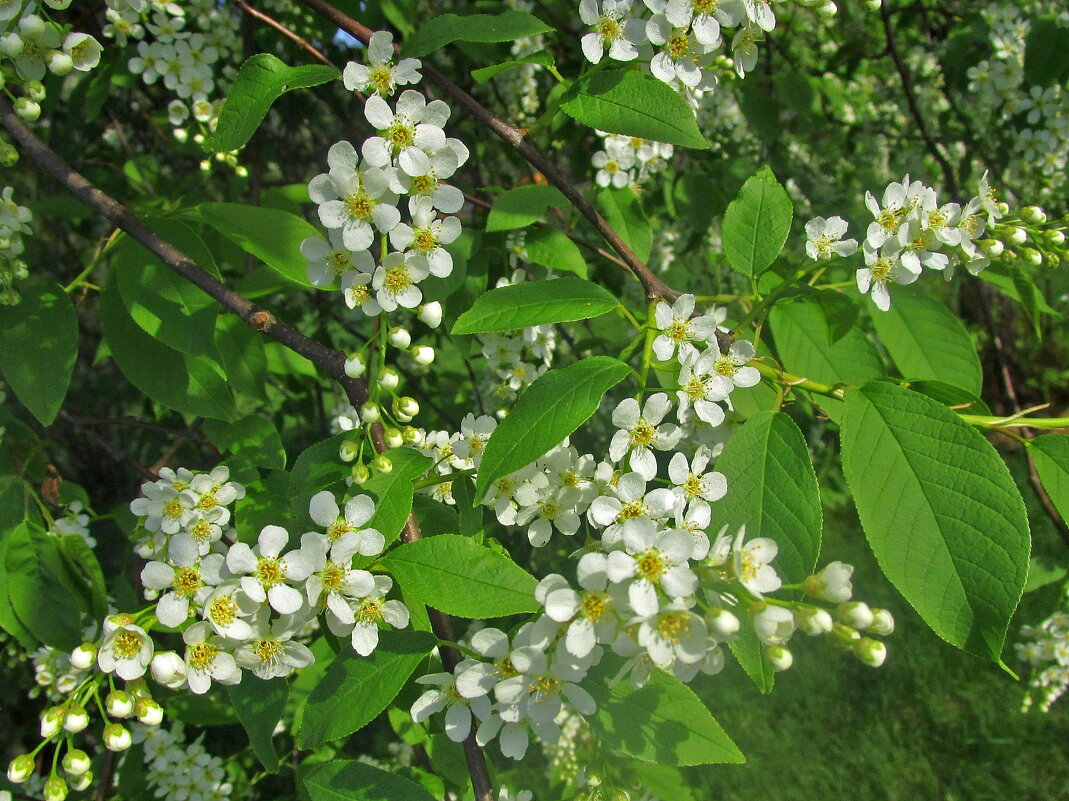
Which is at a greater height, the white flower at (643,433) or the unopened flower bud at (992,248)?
the unopened flower bud at (992,248)

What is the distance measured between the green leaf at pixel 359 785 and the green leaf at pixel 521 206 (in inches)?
47.1

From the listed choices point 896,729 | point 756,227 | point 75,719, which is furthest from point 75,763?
point 896,729

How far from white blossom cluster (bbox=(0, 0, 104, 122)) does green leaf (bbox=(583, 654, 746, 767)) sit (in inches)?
61.1

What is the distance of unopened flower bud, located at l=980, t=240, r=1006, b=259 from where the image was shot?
4.95ft

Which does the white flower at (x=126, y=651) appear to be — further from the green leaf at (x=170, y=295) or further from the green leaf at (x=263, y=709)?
the green leaf at (x=170, y=295)

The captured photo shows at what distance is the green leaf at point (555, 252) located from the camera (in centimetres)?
203

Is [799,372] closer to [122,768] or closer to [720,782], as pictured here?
[122,768]

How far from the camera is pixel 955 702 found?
461cm

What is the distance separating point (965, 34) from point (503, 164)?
2.29m

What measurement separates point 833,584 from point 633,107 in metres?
0.89

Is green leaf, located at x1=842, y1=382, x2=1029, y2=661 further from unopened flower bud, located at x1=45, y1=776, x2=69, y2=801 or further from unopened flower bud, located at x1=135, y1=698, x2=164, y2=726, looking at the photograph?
unopened flower bud, located at x1=45, y1=776, x2=69, y2=801

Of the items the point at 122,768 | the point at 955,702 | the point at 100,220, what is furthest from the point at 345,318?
the point at 955,702

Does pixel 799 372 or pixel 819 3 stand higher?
pixel 819 3

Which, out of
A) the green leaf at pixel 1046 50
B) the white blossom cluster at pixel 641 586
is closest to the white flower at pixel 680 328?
the white blossom cluster at pixel 641 586
